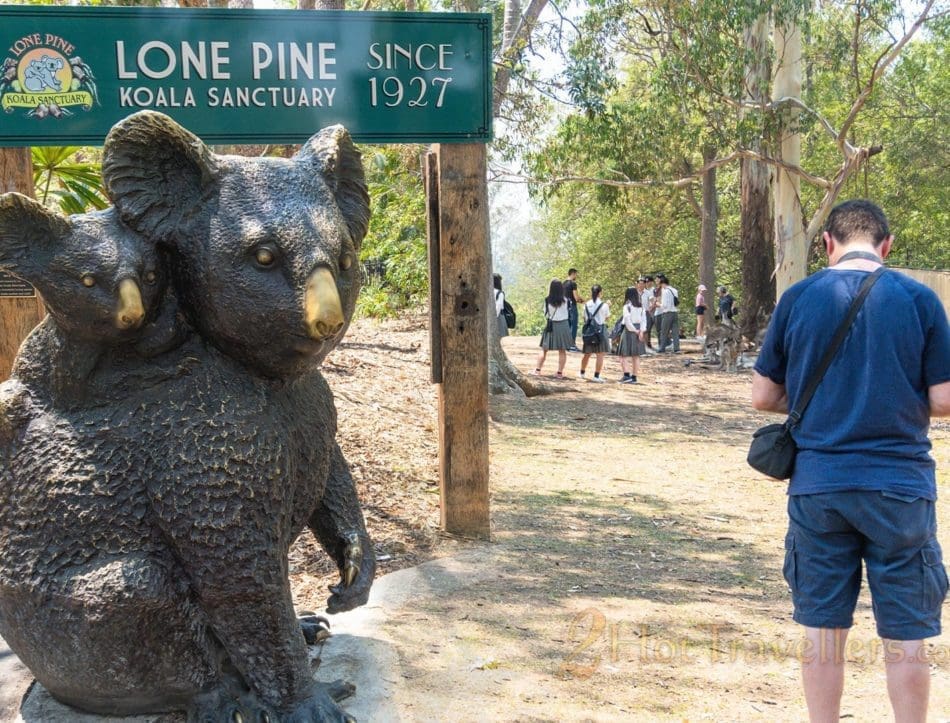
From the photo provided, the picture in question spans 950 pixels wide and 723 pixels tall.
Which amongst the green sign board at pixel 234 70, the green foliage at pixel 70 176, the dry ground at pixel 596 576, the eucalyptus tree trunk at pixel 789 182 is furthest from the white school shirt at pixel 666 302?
the green sign board at pixel 234 70

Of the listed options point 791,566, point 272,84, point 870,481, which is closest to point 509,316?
point 272,84

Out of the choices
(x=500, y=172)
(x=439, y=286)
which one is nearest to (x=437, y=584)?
(x=439, y=286)

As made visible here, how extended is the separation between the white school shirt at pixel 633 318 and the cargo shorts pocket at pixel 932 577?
13.0 metres

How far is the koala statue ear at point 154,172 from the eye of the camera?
2459 millimetres

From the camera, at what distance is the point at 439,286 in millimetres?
5398

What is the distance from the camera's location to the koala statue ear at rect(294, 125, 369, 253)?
2.68 metres

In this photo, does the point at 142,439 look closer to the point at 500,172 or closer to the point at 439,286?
the point at 439,286

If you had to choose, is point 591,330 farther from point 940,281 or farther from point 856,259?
point 856,259

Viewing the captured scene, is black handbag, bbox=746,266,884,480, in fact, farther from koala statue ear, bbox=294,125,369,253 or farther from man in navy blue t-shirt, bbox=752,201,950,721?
koala statue ear, bbox=294,125,369,253

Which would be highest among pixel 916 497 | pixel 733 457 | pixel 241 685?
pixel 916 497

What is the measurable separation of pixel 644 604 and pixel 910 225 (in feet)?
79.2

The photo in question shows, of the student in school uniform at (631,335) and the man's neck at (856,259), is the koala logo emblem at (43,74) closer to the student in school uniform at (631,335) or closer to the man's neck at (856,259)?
the man's neck at (856,259)

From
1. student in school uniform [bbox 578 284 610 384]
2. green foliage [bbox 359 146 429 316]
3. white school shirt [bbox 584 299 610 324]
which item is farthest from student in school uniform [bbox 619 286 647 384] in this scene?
green foliage [bbox 359 146 429 316]

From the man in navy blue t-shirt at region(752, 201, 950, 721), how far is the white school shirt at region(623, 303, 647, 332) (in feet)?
41.9
